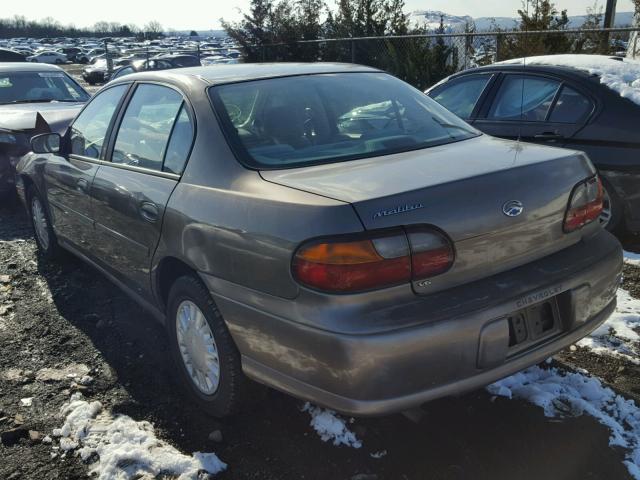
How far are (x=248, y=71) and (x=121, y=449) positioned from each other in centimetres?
210

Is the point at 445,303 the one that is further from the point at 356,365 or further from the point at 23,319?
the point at 23,319

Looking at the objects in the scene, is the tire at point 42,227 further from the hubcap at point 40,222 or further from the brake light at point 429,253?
the brake light at point 429,253

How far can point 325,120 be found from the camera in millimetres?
3129

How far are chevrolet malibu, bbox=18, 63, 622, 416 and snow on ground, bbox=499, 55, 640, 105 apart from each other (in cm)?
231

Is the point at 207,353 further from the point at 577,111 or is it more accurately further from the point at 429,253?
the point at 577,111

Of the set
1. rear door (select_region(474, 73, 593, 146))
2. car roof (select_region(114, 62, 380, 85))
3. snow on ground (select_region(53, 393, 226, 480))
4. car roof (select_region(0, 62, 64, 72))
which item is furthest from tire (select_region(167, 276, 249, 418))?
car roof (select_region(0, 62, 64, 72))

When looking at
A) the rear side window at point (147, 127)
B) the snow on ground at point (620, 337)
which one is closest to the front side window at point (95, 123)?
the rear side window at point (147, 127)

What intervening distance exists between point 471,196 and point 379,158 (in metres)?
0.58

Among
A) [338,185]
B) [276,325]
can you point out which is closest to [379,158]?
[338,185]

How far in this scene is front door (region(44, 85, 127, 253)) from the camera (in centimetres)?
406

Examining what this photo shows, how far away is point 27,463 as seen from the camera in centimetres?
284

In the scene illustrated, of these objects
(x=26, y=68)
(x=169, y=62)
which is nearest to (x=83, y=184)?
(x=26, y=68)

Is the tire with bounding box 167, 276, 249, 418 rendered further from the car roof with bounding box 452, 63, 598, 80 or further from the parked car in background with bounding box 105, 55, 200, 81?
the parked car in background with bounding box 105, 55, 200, 81

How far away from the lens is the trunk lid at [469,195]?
2.24 meters
